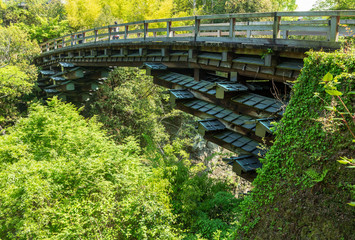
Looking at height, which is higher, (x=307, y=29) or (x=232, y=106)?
(x=307, y=29)

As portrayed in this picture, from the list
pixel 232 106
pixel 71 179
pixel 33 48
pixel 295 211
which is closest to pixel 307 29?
pixel 232 106

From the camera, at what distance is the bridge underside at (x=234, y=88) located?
18.3 feet

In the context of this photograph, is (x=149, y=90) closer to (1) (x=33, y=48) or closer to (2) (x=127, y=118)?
(2) (x=127, y=118)

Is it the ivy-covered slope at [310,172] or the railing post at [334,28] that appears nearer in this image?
the ivy-covered slope at [310,172]

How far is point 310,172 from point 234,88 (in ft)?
9.64

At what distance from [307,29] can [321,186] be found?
8.92ft

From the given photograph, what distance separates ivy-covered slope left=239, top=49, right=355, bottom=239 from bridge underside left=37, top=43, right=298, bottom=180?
528mm

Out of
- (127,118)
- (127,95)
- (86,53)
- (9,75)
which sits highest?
(86,53)

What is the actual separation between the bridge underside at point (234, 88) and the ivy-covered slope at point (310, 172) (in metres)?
0.53

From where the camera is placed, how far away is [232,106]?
6.61 m

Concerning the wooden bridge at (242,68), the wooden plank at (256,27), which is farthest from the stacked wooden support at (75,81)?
the wooden plank at (256,27)

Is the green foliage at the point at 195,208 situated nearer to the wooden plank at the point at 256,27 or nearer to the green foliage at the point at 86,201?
the green foliage at the point at 86,201

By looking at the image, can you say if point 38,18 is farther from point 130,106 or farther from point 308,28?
point 308,28

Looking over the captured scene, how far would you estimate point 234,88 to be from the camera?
20.6ft
